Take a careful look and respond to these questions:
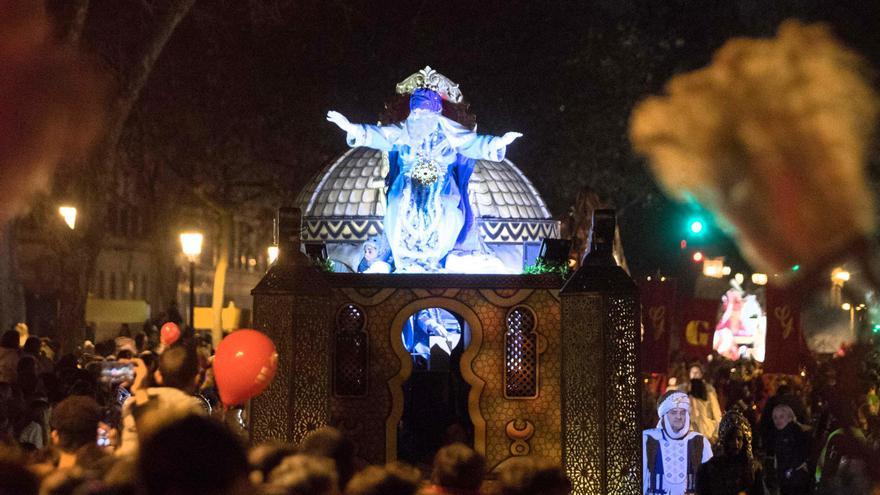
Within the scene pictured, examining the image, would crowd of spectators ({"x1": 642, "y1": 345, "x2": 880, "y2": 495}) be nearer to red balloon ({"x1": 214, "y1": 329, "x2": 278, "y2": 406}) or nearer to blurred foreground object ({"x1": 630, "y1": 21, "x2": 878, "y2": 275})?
blurred foreground object ({"x1": 630, "y1": 21, "x2": 878, "y2": 275})

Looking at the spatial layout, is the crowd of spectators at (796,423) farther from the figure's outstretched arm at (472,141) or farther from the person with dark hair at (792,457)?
the figure's outstretched arm at (472,141)

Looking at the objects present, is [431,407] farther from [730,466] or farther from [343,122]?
[730,466]

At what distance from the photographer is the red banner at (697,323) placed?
79.9ft

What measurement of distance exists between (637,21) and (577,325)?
22713 mm

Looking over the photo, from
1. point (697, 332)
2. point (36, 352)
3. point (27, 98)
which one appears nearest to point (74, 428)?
point (27, 98)

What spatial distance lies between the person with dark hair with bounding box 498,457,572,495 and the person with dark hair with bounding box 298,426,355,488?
1163 mm

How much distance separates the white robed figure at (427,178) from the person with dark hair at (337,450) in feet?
30.5

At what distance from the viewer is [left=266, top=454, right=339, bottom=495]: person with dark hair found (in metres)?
6.66

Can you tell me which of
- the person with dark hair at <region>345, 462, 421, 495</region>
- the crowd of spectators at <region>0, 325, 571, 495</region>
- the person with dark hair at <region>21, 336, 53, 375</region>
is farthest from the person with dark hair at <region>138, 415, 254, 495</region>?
the person with dark hair at <region>21, 336, 53, 375</region>

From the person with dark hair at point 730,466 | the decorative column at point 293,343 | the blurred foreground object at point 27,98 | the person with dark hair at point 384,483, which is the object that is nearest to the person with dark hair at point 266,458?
the person with dark hair at point 384,483

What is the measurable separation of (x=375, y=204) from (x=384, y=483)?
1248cm

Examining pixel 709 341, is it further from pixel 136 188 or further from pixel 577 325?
pixel 136 188

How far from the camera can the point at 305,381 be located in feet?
54.6

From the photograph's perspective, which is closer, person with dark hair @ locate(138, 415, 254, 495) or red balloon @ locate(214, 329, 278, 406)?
person with dark hair @ locate(138, 415, 254, 495)
